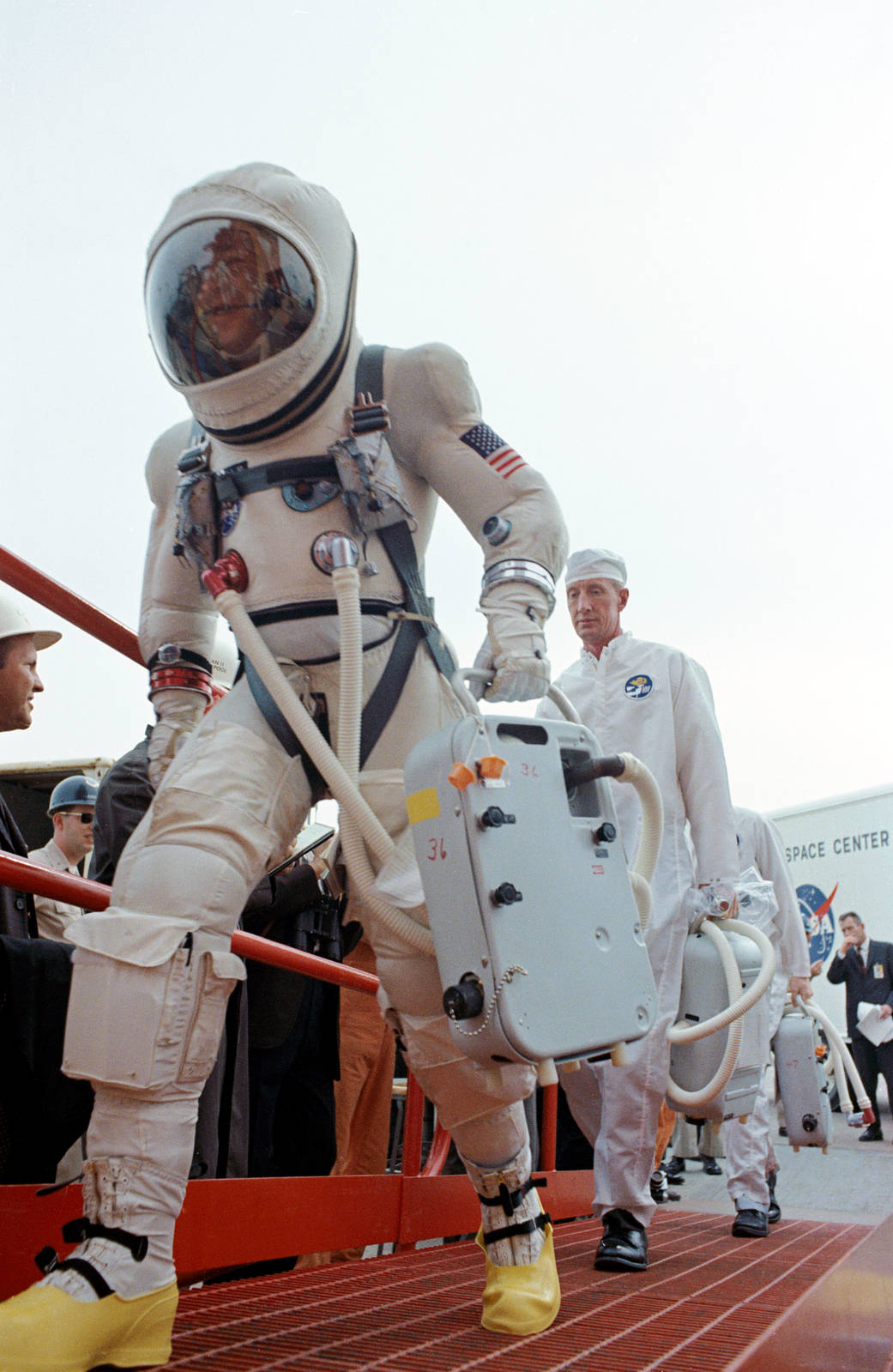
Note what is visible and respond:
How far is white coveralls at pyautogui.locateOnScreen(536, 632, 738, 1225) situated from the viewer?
294cm

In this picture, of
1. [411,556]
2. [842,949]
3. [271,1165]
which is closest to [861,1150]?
[842,949]

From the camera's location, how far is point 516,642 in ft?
7.21

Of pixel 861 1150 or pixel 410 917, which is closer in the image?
pixel 410 917

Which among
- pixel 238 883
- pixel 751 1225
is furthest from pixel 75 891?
pixel 751 1225

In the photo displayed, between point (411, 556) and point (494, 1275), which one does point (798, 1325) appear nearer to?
point (494, 1275)

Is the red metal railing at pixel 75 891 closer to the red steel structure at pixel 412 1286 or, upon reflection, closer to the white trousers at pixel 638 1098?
the red steel structure at pixel 412 1286

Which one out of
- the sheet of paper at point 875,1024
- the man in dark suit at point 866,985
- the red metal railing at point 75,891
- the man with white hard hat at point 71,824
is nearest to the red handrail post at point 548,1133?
the red metal railing at point 75,891

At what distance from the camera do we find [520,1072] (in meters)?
2.03

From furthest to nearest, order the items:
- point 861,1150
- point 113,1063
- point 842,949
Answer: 1. point 842,949
2. point 861,1150
3. point 113,1063

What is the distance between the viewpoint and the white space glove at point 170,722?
7.77 ft

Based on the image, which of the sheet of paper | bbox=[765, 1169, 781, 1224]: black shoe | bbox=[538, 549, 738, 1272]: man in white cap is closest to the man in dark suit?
the sheet of paper

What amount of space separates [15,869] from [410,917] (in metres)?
0.70

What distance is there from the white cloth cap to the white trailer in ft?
25.4

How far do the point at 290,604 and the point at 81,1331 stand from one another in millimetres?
1243
